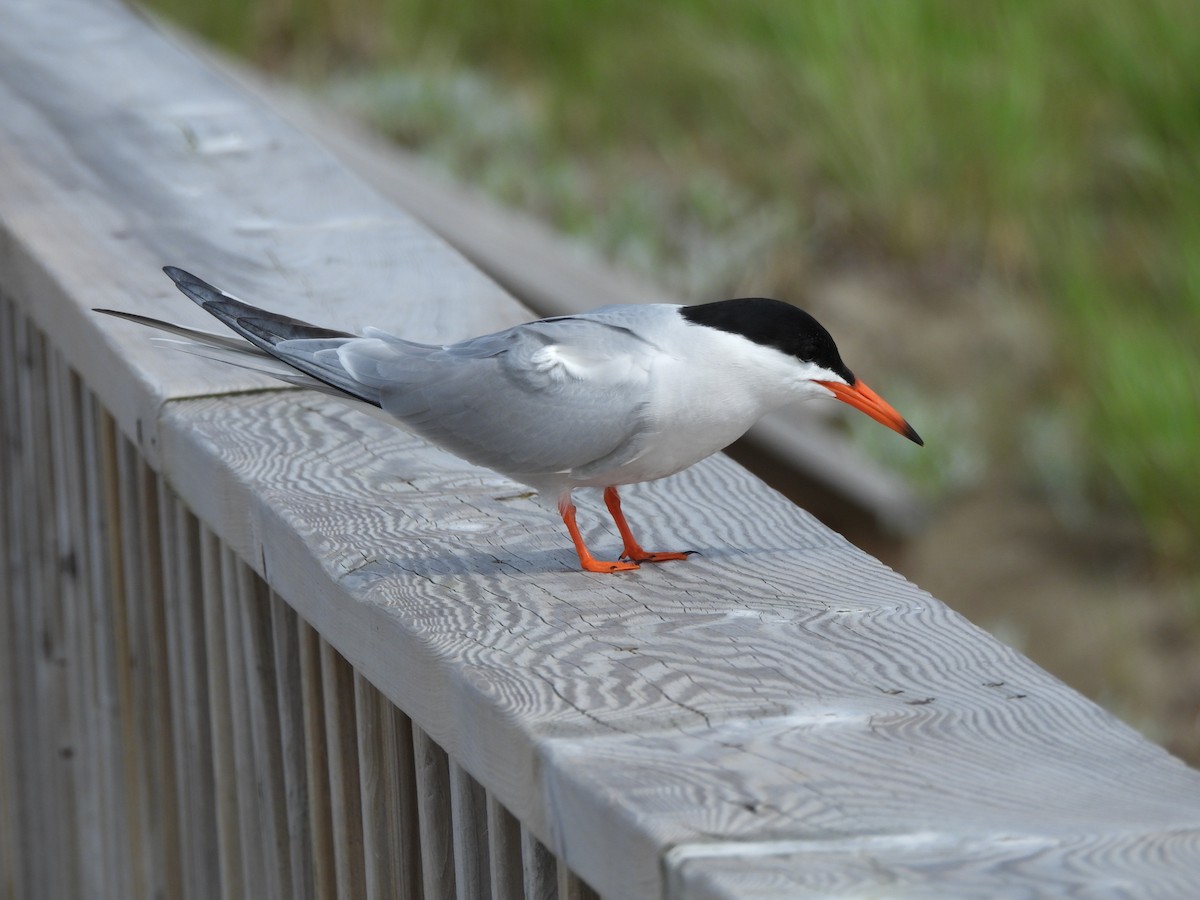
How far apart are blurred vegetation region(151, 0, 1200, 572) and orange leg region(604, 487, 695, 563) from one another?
3.25m

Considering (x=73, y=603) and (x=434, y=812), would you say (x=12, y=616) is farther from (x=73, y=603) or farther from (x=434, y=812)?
(x=434, y=812)

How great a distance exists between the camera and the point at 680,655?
1.25m

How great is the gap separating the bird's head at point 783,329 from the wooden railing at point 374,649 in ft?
0.52

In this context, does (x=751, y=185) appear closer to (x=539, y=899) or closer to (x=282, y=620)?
(x=282, y=620)

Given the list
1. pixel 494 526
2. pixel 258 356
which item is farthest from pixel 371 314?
pixel 494 526

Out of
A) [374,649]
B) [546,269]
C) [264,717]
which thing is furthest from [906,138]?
[374,649]

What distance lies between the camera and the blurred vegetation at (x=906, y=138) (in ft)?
17.3

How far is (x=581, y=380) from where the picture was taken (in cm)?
167

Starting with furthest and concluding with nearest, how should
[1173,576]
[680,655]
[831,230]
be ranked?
[831,230] < [1173,576] < [680,655]

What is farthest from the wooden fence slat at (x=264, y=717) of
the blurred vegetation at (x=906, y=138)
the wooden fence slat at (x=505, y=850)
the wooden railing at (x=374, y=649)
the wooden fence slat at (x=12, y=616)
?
the blurred vegetation at (x=906, y=138)

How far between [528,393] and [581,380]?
65 mm

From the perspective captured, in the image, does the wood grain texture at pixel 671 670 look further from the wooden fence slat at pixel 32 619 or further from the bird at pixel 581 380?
the wooden fence slat at pixel 32 619

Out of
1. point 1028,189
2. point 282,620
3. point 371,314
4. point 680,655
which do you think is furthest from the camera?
point 1028,189

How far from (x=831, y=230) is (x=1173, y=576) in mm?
2000
